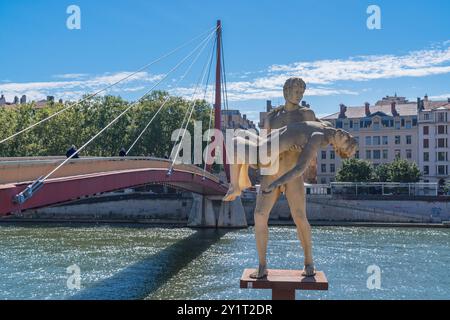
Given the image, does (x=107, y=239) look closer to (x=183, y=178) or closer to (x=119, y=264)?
(x=183, y=178)

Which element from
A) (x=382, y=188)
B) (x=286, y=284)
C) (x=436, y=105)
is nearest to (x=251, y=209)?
(x=382, y=188)

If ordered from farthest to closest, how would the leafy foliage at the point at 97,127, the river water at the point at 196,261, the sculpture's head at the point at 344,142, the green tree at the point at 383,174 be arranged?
the green tree at the point at 383,174
the leafy foliage at the point at 97,127
the river water at the point at 196,261
the sculpture's head at the point at 344,142

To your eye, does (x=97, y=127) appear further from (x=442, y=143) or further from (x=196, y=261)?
(x=442, y=143)

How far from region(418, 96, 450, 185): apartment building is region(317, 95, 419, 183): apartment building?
1330 mm

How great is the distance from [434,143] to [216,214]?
102 ft

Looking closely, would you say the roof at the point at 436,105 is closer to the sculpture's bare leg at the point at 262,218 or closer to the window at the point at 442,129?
the window at the point at 442,129

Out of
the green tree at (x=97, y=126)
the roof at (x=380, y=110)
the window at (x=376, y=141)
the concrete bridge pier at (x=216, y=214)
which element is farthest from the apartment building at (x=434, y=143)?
the concrete bridge pier at (x=216, y=214)

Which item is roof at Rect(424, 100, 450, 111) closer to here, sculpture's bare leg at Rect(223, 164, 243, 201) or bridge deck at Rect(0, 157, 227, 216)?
bridge deck at Rect(0, 157, 227, 216)

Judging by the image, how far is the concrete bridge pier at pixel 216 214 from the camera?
4597 centimetres

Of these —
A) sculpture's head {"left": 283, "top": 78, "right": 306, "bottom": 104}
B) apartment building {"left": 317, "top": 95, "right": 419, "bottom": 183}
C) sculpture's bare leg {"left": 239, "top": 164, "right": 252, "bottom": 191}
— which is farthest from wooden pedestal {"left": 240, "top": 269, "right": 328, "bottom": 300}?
apartment building {"left": 317, "top": 95, "right": 419, "bottom": 183}

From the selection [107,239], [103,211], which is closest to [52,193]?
[107,239]

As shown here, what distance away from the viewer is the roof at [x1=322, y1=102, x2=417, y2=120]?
70.3m

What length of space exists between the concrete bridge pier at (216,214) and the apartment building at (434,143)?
2845 centimetres

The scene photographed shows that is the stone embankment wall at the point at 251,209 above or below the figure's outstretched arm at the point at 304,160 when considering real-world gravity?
below
